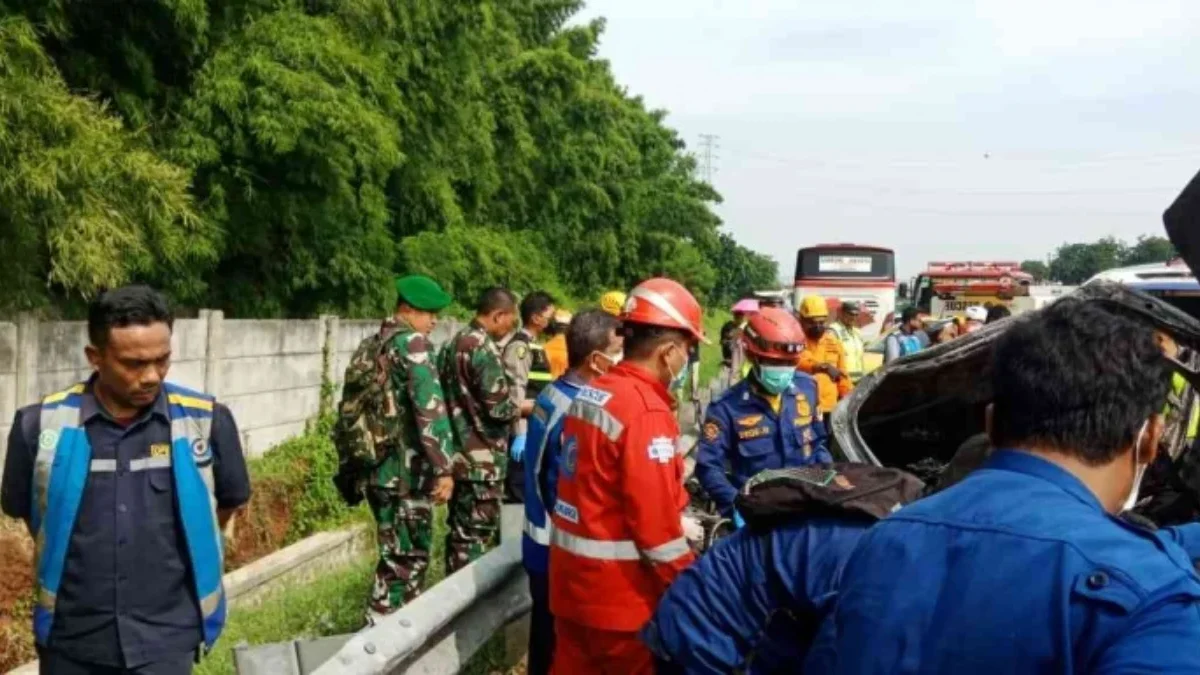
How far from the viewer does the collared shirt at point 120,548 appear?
3.71 metres

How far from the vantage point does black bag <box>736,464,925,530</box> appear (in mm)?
2900

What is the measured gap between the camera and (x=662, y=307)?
13.6 ft

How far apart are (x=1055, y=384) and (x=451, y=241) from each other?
19.7m

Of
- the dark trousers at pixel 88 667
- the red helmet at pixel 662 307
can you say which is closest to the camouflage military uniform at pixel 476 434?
the red helmet at pixel 662 307

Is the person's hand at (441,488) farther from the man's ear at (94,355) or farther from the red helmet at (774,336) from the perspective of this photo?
the man's ear at (94,355)

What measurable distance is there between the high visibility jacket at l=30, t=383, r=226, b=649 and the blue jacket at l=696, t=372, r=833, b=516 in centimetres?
248

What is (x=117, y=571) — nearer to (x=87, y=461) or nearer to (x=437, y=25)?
(x=87, y=461)

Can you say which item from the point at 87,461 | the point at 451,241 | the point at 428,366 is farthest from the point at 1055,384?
the point at 451,241

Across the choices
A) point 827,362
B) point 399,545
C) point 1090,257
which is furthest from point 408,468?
point 1090,257

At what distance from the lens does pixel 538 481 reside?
15.9ft

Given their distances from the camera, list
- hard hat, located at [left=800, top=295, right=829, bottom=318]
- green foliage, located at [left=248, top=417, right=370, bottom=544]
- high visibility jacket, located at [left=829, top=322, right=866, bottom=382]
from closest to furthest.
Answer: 1. hard hat, located at [left=800, top=295, right=829, bottom=318]
2. green foliage, located at [left=248, top=417, right=370, bottom=544]
3. high visibility jacket, located at [left=829, top=322, right=866, bottom=382]

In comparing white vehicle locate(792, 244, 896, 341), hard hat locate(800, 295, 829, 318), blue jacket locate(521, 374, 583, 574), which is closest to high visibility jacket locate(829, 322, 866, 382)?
hard hat locate(800, 295, 829, 318)

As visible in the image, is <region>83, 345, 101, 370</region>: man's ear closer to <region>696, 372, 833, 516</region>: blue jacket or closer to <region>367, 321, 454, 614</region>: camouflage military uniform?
<region>367, 321, 454, 614</region>: camouflage military uniform

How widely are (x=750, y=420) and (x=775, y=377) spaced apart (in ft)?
0.76
